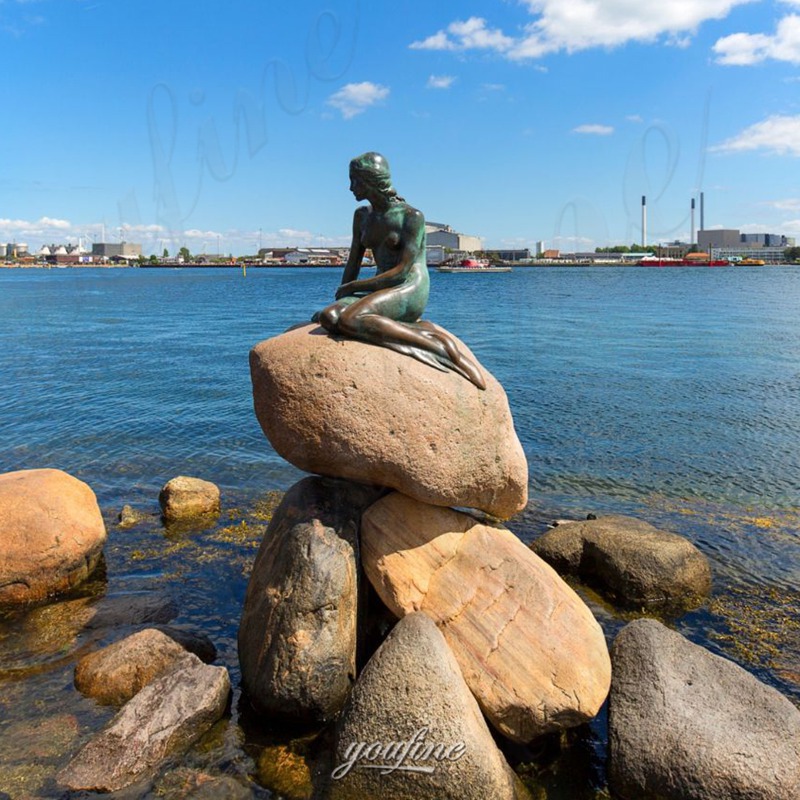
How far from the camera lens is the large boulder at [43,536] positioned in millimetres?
10633

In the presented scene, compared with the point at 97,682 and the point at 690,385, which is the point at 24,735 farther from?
the point at 690,385

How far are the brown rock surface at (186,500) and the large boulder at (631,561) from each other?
6571mm

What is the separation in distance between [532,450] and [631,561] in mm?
8272

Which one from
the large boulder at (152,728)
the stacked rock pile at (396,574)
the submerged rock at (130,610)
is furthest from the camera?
the submerged rock at (130,610)

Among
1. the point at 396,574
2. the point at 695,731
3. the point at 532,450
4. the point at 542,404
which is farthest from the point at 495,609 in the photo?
the point at 542,404

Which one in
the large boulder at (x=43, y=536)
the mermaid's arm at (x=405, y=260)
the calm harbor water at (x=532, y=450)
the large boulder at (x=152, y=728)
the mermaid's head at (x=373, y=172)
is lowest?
the calm harbor water at (x=532, y=450)

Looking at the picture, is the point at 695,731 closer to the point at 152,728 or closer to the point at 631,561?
the point at 631,561

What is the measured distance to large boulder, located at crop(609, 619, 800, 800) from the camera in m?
6.62

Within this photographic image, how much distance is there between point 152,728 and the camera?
7.45 meters

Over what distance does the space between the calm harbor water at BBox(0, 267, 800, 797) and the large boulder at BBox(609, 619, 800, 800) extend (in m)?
0.67

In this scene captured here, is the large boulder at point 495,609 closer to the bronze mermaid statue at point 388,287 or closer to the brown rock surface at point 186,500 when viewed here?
the bronze mermaid statue at point 388,287

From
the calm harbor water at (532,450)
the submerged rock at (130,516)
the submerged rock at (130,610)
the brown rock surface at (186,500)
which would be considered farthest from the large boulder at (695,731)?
the submerged rock at (130,516)

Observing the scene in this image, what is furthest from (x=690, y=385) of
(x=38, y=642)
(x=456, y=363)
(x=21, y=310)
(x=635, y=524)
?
(x=21, y=310)

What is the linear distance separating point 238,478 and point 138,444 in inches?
189
